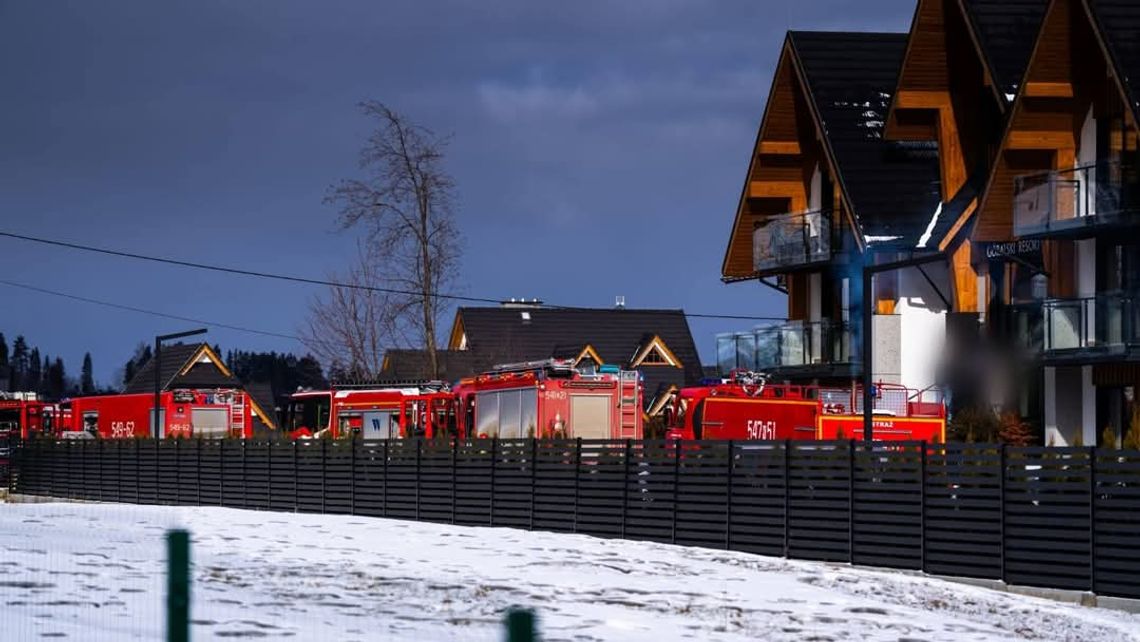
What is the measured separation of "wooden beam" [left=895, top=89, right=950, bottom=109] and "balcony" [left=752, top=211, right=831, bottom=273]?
4630mm

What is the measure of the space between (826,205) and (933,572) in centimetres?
2534

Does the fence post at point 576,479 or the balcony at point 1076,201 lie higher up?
the balcony at point 1076,201

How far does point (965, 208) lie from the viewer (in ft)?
144

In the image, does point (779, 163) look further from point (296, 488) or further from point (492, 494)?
A: point (492, 494)

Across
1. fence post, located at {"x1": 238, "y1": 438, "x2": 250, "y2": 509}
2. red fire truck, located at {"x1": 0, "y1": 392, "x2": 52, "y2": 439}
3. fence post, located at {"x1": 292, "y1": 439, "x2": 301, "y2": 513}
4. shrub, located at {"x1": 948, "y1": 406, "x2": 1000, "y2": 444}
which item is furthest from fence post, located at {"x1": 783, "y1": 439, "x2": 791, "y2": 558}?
red fire truck, located at {"x1": 0, "y1": 392, "x2": 52, "y2": 439}

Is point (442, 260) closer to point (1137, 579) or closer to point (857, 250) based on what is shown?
point (857, 250)

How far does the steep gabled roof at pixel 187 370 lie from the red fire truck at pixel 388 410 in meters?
31.8

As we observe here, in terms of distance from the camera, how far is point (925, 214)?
4491cm

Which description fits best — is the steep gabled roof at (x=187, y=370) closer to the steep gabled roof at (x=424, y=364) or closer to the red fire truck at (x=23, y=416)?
the steep gabled roof at (x=424, y=364)

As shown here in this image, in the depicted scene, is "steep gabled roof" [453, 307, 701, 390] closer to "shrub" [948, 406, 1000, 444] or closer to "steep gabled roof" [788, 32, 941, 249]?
"steep gabled roof" [788, 32, 941, 249]

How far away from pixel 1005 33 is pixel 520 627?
38309mm

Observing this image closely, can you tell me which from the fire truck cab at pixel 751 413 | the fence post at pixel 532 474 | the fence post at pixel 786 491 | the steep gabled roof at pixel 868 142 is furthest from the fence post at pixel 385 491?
the steep gabled roof at pixel 868 142

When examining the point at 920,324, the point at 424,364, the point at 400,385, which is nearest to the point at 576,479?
the point at 400,385

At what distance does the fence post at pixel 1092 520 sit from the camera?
22.5 metres
